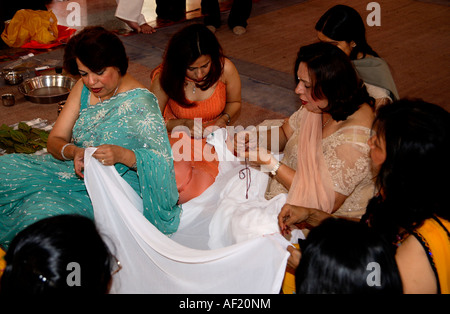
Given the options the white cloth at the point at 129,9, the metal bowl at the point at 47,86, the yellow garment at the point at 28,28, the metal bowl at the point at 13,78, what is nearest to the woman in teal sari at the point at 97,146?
the metal bowl at the point at 47,86

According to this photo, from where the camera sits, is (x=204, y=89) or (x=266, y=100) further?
(x=266, y=100)

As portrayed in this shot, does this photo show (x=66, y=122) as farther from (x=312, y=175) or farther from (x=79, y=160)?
(x=312, y=175)

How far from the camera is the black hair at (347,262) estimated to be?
46.9 inches

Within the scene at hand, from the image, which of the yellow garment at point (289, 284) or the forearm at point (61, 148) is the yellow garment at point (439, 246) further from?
the forearm at point (61, 148)

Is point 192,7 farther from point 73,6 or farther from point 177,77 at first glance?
point 177,77

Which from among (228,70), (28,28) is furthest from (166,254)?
(28,28)

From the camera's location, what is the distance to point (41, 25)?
5965 mm

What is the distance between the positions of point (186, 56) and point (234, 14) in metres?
4.03

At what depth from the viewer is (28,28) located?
233 inches

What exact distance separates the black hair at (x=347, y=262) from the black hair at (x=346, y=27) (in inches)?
77.4
